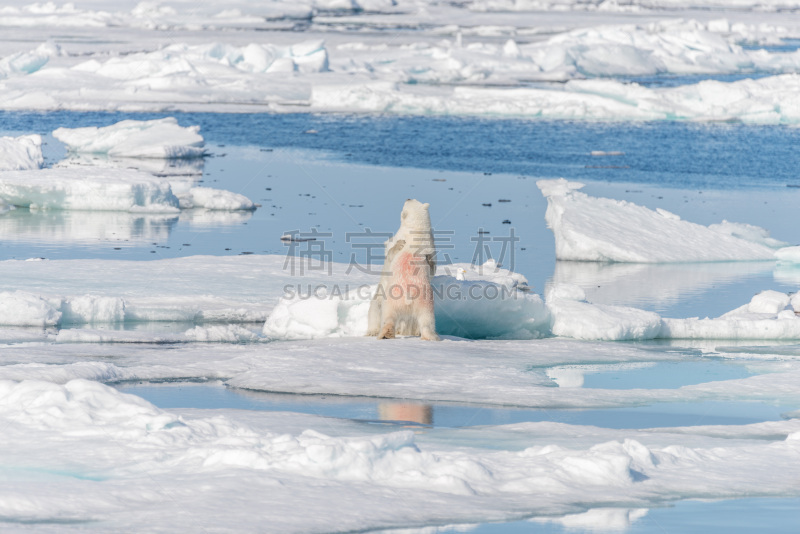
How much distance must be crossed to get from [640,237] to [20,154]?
9737 millimetres

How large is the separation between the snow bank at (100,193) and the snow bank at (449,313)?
6.71 m

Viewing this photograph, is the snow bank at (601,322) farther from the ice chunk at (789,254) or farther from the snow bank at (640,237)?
the ice chunk at (789,254)

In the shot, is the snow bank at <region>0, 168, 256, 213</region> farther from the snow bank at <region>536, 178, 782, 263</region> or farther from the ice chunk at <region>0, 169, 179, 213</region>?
the snow bank at <region>536, 178, 782, 263</region>

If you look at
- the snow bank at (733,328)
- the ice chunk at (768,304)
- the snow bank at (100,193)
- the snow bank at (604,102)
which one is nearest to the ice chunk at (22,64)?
the snow bank at (604,102)

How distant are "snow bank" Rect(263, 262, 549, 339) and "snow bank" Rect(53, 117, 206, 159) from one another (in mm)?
11580

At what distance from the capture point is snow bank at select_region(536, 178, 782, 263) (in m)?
12.7

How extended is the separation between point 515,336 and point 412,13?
56787 mm

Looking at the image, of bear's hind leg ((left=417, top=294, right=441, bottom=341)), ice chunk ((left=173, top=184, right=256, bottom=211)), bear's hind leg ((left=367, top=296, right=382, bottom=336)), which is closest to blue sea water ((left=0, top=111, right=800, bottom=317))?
ice chunk ((left=173, top=184, right=256, bottom=211))

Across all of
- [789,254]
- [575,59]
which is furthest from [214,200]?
[575,59]

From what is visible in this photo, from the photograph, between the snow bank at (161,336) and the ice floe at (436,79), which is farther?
the ice floe at (436,79)

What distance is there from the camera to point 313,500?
4.52m

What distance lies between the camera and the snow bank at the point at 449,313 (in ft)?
28.3

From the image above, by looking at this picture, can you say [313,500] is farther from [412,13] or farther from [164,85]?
[412,13]

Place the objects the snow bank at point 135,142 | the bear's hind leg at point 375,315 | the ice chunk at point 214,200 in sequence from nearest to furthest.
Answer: the bear's hind leg at point 375,315 < the ice chunk at point 214,200 < the snow bank at point 135,142
